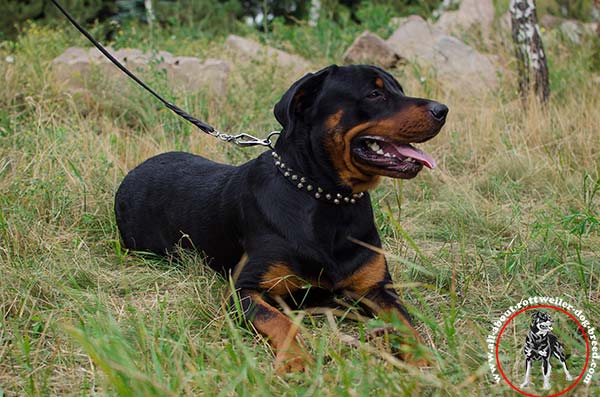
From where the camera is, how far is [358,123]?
300 cm

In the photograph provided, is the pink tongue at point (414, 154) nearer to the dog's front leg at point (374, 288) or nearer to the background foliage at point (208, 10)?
the dog's front leg at point (374, 288)

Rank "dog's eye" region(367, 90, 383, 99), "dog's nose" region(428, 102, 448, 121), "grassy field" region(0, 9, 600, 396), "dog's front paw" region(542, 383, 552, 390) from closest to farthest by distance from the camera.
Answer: "dog's front paw" region(542, 383, 552, 390) < "grassy field" region(0, 9, 600, 396) < "dog's nose" region(428, 102, 448, 121) < "dog's eye" region(367, 90, 383, 99)

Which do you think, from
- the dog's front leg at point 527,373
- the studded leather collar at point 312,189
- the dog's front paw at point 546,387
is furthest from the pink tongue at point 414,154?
the dog's front paw at point 546,387

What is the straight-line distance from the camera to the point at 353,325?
10.1 feet

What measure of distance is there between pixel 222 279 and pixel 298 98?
1.03 meters

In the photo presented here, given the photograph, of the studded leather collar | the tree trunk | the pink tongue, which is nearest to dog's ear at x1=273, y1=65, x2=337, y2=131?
the studded leather collar

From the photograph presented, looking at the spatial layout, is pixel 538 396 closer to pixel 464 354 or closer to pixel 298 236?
pixel 464 354

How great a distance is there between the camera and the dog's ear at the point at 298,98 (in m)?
2.95

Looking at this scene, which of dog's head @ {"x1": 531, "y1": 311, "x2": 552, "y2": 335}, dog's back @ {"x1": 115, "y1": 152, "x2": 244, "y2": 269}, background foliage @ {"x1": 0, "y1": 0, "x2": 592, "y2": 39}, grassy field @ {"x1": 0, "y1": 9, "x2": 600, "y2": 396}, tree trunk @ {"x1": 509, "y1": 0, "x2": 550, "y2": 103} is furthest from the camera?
background foliage @ {"x1": 0, "y1": 0, "x2": 592, "y2": 39}

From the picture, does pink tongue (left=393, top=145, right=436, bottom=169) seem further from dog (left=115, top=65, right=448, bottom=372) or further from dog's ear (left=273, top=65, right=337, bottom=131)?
dog's ear (left=273, top=65, right=337, bottom=131)

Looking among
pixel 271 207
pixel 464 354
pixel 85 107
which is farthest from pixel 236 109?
pixel 464 354

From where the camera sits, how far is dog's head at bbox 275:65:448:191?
2951 millimetres

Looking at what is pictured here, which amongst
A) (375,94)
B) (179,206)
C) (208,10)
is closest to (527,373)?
(375,94)

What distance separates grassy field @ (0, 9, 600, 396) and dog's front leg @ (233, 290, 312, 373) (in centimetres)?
6
